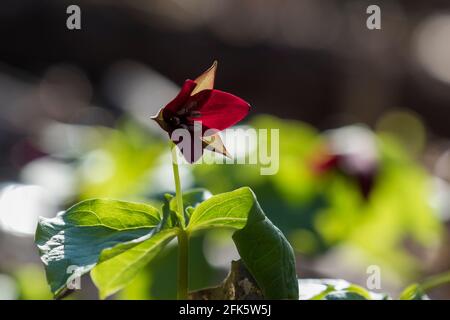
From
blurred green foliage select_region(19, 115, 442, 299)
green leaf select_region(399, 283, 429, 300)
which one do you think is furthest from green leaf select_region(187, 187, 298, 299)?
blurred green foliage select_region(19, 115, 442, 299)

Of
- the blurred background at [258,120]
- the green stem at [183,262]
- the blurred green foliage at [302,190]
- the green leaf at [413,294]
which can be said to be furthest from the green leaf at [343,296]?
the blurred green foliage at [302,190]

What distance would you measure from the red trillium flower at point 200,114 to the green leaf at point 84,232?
0.07 m

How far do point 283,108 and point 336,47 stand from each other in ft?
2.16

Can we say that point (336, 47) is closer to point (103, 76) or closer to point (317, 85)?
point (317, 85)

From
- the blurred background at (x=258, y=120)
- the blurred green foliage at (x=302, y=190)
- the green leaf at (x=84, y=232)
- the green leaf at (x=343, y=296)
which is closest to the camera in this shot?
the green leaf at (x=84, y=232)

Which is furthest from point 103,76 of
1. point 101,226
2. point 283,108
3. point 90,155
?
point 101,226

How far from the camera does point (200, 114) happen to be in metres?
0.73

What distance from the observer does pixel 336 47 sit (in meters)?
5.71

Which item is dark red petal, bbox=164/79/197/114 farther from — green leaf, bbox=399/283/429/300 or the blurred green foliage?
the blurred green foliage

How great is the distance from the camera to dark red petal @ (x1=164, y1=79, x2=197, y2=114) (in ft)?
2.33

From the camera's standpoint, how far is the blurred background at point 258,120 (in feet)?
5.72

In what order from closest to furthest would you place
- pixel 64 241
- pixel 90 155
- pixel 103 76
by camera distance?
pixel 64 241
pixel 90 155
pixel 103 76

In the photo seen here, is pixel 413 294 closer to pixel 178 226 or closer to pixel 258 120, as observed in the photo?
pixel 178 226

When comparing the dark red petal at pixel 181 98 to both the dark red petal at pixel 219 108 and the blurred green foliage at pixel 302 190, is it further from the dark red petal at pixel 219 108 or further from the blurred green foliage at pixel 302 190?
the blurred green foliage at pixel 302 190
